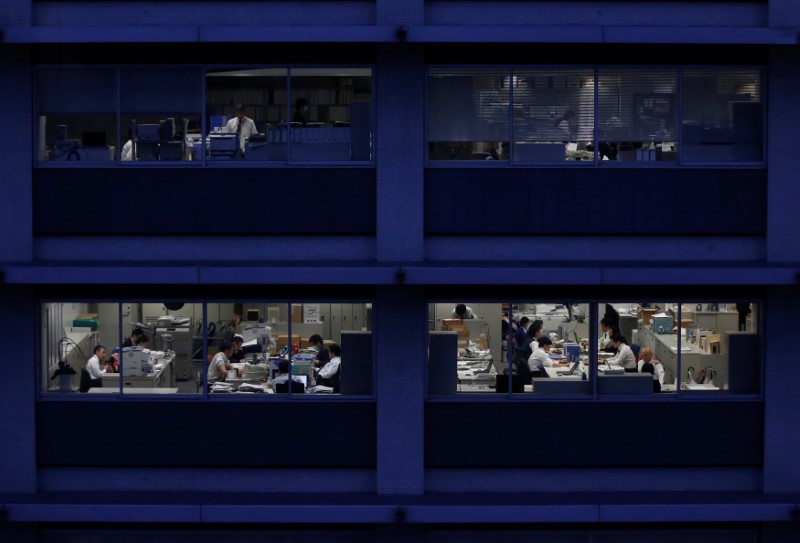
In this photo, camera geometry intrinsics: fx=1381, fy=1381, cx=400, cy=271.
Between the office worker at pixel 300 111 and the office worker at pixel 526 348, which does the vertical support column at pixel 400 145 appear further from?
the office worker at pixel 526 348

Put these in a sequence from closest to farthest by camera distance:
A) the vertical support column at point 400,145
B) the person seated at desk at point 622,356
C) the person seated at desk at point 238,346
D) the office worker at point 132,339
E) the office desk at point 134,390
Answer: the vertical support column at point 400,145, the person seated at desk at point 238,346, the office worker at point 132,339, the person seated at desk at point 622,356, the office desk at point 134,390

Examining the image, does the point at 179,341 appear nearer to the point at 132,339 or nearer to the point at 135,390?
the point at 132,339

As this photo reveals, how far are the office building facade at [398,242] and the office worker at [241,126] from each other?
0.05m

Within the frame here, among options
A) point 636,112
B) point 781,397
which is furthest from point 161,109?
→ point 781,397

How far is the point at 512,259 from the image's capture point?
1889cm

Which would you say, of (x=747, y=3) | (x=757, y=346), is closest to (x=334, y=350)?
(x=757, y=346)

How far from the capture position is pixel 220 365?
19.0 meters

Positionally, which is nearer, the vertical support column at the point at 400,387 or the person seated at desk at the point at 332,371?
the vertical support column at the point at 400,387

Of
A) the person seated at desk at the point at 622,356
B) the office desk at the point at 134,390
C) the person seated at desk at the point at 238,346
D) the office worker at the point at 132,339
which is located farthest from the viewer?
the office desk at the point at 134,390

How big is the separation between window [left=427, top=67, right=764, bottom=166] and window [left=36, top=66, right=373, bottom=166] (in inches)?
48.8

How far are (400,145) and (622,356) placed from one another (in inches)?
166

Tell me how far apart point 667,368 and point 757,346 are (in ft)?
4.24

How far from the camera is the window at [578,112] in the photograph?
18.8 meters

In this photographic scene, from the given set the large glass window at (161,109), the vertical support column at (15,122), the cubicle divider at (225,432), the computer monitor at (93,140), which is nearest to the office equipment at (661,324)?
the cubicle divider at (225,432)
